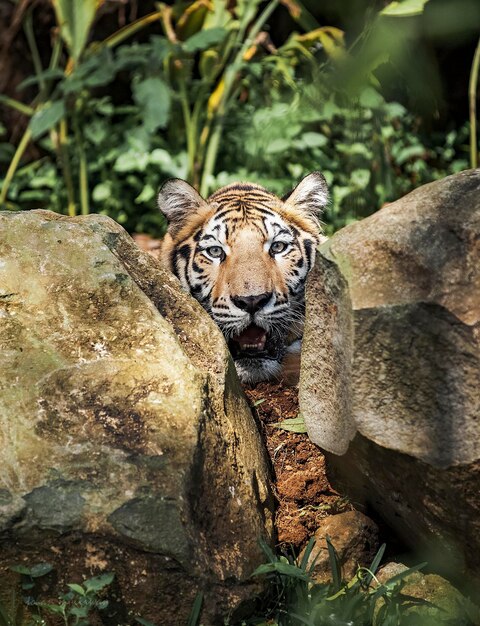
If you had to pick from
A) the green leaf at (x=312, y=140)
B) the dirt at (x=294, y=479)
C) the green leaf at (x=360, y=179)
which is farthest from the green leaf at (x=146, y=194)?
the dirt at (x=294, y=479)

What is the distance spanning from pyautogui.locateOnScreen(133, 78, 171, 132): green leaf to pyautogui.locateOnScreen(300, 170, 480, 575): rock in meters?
4.09

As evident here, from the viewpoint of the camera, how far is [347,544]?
2859mm

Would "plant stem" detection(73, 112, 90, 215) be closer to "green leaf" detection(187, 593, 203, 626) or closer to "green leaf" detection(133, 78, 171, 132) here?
"green leaf" detection(133, 78, 171, 132)

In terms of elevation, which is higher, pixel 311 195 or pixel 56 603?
pixel 311 195

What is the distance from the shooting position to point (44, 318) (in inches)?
112

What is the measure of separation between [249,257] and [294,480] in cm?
125

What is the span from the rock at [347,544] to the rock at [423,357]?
0.83ft

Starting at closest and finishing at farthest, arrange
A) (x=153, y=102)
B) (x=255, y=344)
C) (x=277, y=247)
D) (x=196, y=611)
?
(x=196, y=611) → (x=255, y=344) → (x=277, y=247) → (x=153, y=102)

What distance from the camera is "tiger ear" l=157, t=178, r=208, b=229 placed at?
445cm

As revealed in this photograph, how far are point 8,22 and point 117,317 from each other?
267 inches

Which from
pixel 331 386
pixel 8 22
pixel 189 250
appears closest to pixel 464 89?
pixel 8 22

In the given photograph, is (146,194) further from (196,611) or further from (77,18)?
(196,611)

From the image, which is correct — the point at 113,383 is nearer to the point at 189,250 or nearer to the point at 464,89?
the point at 189,250

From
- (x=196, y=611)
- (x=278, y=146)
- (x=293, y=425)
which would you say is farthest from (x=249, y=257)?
(x=278, y=146)
